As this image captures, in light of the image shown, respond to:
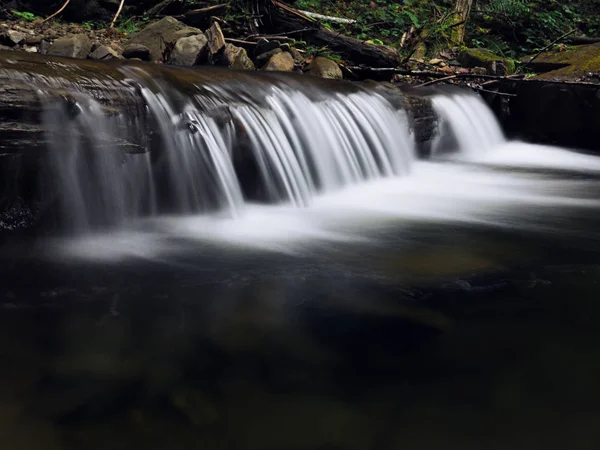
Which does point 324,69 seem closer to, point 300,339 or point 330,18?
point 330,18

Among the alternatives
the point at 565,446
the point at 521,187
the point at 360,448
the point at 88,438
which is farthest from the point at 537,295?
the point at 521,187

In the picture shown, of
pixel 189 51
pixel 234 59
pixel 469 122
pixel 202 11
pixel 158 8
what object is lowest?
pixel 469 122

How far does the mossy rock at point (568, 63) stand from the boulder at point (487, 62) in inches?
17.5

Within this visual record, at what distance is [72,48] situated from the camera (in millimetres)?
8227

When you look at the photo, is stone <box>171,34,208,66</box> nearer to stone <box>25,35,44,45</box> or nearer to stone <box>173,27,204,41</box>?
stone <box>173,27,204,41</box>

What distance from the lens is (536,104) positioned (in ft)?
→ 33.2

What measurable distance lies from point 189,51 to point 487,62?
617 centimetres

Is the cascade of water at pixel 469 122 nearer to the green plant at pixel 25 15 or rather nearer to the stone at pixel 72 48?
the stone at pixel 72 48

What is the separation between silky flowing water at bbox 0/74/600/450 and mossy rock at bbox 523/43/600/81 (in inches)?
193

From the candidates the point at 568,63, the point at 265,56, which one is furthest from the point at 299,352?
the point at 568,63

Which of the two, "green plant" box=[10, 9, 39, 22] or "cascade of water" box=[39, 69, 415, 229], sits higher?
"green plant" box=[10, 9, 39, 22]

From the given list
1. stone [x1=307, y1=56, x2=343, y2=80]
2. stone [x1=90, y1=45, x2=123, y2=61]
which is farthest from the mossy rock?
stone [x1=90, y1=45, x2=123, y2=61]

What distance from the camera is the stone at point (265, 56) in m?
9.12

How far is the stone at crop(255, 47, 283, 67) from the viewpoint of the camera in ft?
29.9
